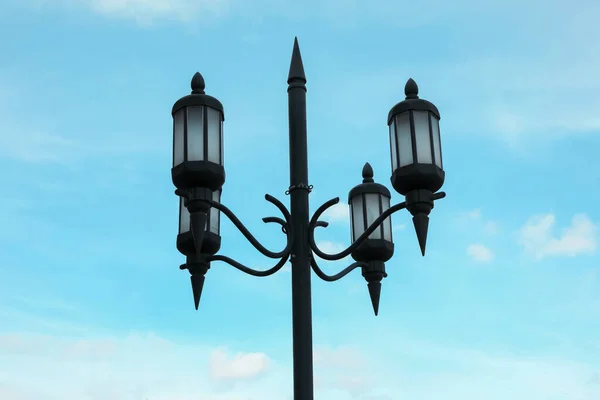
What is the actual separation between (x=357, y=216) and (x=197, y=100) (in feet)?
7.07

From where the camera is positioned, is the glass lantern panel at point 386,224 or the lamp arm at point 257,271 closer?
the lamp arm at point 257,271

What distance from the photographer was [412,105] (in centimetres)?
674

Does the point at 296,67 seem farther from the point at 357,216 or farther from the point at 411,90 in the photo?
the point at 357,216

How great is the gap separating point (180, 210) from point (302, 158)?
1.48m

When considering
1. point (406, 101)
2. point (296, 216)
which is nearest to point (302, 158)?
point (296, 216)

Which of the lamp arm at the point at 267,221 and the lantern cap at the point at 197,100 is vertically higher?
the lantern cap at the point at 197,100

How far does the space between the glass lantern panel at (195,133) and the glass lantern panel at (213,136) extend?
55 mm

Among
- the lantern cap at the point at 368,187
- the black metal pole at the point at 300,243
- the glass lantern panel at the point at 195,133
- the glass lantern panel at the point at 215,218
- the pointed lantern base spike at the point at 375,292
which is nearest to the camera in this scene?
the black metal pole at the point at 300,243

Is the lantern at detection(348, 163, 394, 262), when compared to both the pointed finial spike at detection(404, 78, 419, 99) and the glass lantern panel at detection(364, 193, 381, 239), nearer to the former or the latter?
the glass lantern panel at detection(364, 193, 381, 239)

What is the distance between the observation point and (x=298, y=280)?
21.5 ft

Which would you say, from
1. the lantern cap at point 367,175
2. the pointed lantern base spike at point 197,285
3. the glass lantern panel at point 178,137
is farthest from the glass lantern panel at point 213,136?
the lantern cap at point 367,175

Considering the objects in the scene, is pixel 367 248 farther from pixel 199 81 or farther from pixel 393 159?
pixel 199 81

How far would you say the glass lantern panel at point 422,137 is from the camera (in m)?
6.55

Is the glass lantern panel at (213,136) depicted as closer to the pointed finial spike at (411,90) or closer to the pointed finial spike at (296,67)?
the pointed finial spike at (296,67)
